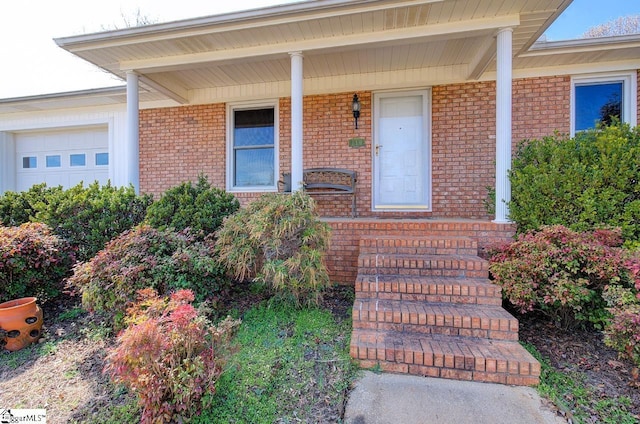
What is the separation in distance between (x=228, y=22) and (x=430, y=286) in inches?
166

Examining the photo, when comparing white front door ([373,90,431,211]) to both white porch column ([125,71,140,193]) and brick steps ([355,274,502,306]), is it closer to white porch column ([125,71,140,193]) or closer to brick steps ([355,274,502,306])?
brick steps ([355,274,502,306])

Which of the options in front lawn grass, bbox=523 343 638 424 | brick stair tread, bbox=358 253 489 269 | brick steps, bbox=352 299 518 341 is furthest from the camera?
brick stair tread, bbox=358 253 489 269

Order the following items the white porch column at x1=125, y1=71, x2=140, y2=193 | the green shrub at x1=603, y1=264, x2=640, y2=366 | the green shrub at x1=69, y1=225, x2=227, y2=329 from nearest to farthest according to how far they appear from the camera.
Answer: the green shrub at x1=603, y1=264, x2=640, y2=366 → the green shrub at x1=69, y1=225, x2=227, y2=329 → the white porch column at x1=125, y1=71, x2=140, y2=193

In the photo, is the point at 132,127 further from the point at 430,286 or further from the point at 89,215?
the point at 430,286

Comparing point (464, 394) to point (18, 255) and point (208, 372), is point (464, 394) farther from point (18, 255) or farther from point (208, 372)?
point (18, 255)

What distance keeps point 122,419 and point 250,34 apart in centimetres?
460

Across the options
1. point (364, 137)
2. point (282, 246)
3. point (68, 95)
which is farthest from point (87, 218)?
point (364, 137)

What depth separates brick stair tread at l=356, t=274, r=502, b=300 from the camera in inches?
123

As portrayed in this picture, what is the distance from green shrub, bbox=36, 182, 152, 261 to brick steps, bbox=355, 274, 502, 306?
11.1 feet

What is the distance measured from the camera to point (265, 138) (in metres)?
6.62

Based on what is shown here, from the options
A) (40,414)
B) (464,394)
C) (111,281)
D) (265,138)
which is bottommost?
(40,414)

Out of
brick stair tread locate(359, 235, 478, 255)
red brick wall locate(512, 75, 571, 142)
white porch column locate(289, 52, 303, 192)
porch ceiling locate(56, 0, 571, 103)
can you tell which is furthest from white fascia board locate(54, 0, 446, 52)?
brick stair tread locate(359, 235, 478, 255)

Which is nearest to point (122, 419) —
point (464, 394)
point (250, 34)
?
point (464, 394)

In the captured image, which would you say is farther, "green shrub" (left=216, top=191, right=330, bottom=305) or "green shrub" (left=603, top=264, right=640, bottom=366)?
"green shrub" (left=216, top=191, right=330, bottom=305)
